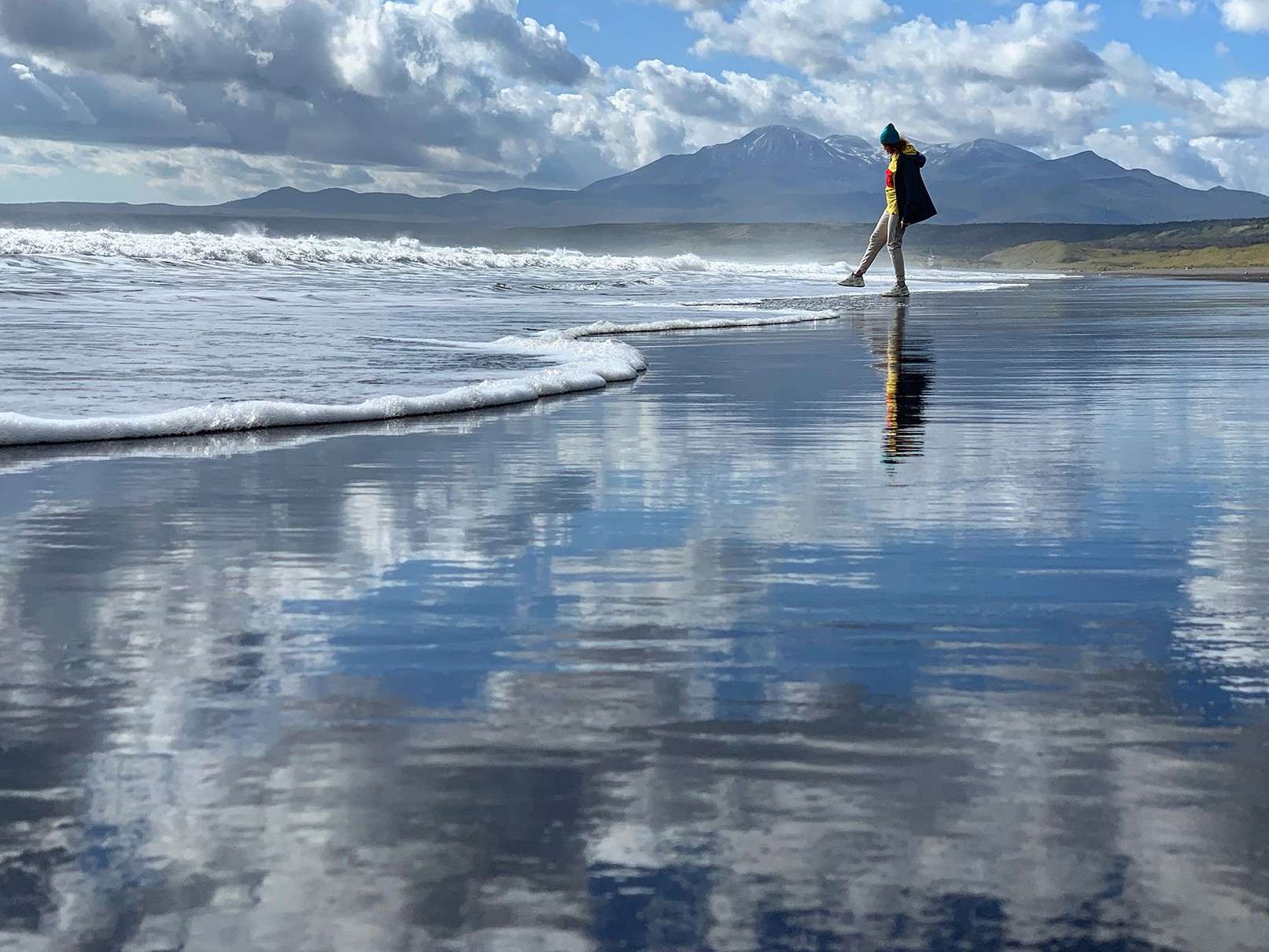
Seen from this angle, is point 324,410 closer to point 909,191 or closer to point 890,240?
point 909,191

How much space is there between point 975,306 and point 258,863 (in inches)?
760

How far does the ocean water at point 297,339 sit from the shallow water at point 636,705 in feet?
5.18

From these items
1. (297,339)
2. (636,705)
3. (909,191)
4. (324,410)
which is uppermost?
(909,191)

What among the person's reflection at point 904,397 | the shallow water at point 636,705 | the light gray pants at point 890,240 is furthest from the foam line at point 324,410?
the light gray pants at point 890,240

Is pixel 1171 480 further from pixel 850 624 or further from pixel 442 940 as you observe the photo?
pixel 442 940

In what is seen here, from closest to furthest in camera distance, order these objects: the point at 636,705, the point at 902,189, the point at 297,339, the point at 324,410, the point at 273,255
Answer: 1. the point at 636,705
2. the point at 324,410
3. the point at 297,339
4. the point at 902,189
5. the point at 273,255

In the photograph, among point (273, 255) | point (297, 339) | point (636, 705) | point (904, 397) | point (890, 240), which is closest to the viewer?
point (636, 705)

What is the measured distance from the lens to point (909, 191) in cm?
1892

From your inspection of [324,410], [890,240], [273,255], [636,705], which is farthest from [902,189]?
[273,255]

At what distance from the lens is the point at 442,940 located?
165 cm

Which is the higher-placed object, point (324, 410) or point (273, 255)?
point (273, 255)

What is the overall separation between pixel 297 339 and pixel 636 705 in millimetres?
9690

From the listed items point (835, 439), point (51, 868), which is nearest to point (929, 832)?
point (51, 868)

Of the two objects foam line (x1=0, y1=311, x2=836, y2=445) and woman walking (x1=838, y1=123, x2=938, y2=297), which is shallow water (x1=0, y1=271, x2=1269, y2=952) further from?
woman walking (x1=838, y1=123, x2=938, y2=297)
